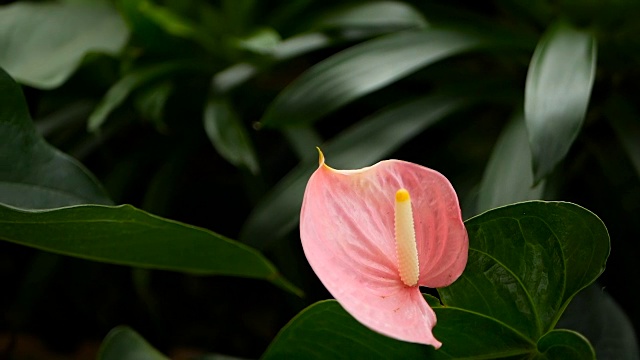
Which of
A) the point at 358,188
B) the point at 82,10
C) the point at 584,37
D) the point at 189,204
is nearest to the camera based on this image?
the point at 358,188

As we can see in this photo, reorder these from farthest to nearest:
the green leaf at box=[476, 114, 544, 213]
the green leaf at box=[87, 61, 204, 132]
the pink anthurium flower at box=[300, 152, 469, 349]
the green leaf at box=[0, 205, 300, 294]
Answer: the green leaf at box=[87, 61, 204, 132] → the green leaf at box=[476, 114, 544, 213] → the green leaf at box=[0, 205, 300, 294] → the pink anthurium flower at box=[300, 152, 469, 349]

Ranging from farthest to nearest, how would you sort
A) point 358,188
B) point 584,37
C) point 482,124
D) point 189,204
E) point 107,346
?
point 189,204 → point 482,124 → point 584,37 → point 107,346 → point 358,188

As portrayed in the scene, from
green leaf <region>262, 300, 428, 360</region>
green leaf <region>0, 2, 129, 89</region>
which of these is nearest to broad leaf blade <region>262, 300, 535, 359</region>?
green leaf <region>262, 300, 428, 360</region>

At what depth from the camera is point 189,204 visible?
3.44ft

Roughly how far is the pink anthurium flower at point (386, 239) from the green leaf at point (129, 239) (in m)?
0.14

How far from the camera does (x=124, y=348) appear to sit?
555 mm

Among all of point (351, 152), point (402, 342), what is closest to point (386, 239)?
point (402, 342)

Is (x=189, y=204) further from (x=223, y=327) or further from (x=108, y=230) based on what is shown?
(x=108, y=230)

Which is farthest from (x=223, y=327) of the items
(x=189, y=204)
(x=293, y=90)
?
(x=293, y=90)

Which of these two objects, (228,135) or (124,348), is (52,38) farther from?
(124,348)

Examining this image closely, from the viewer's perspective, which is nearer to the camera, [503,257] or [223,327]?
[503,257]

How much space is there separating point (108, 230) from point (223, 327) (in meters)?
0.51

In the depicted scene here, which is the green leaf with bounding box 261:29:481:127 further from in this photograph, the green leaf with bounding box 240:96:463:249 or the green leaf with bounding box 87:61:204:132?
the green leaf with bounding box 87:61:204:132

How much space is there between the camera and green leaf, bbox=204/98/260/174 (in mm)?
724
